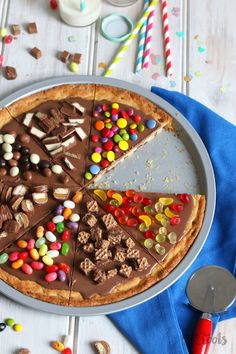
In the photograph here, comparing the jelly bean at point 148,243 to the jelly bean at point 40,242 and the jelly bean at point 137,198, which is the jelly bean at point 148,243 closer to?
the jelly bean at point 137,198

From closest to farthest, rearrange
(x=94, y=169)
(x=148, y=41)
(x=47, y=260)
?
(x=47, y=260) → (x=94, y=169) → (x=148, y=41)

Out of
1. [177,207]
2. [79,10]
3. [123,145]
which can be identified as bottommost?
[177,207]

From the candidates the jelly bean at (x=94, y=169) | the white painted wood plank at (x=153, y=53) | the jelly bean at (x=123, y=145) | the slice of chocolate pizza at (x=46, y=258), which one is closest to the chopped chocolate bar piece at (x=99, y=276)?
the slice of chocolate pizza at (x=46, y=258)

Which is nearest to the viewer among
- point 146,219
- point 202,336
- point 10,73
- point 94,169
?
point 202,336

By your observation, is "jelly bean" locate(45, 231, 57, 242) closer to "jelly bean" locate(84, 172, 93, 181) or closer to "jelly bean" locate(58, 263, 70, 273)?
"jelly bean" locate(58, 263, 70, 273)

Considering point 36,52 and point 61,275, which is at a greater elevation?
point 36,52

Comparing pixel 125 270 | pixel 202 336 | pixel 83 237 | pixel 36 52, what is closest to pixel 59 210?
pixel 83 237

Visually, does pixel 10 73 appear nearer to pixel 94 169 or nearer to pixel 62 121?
pixel 62 121
